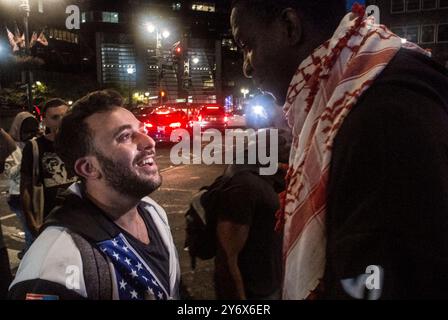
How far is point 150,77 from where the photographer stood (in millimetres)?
58438

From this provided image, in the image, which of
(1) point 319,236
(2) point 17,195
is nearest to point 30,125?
(2) point 17,195

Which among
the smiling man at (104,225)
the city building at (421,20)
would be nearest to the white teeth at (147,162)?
the smiling man at (104,225)

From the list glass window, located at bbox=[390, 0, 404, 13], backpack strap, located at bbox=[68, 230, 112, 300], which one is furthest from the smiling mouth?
glass window, located at bbox=[390, 0, 404, 13]

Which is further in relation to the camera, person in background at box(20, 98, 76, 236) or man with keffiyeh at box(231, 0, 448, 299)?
person in background at box(20, 98, 76, 236)

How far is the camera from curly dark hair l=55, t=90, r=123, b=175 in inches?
89.9

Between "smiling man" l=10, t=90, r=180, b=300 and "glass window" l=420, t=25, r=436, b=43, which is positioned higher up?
"glass window" l=420, t=25, r=436, b=43

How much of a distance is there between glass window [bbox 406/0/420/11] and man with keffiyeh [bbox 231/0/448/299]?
48.7 m

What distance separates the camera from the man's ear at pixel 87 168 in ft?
7.47

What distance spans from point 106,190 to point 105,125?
1.14 ft

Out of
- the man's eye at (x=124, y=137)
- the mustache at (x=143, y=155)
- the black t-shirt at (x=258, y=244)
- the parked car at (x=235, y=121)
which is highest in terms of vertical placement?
the man's eye at (x=124, y=137)

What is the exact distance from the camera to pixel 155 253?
7.13 ft

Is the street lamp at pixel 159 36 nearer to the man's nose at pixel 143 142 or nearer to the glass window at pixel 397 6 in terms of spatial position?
the glass window at pixel 397 6

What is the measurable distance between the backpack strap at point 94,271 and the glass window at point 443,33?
47682mm

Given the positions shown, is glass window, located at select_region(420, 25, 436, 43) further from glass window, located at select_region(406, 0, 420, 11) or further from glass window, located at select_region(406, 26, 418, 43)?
glass window, located at select_region(406, 0, 420, 11)
